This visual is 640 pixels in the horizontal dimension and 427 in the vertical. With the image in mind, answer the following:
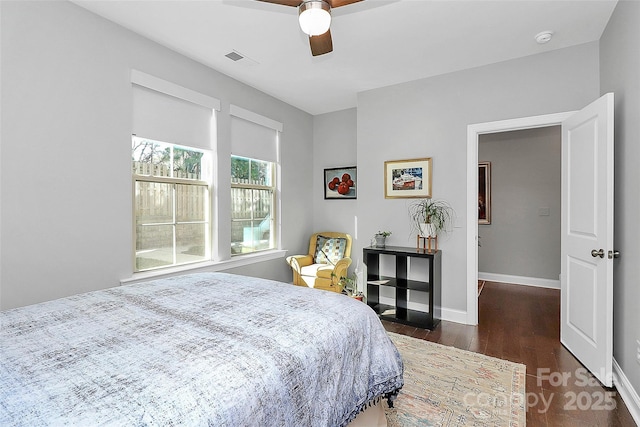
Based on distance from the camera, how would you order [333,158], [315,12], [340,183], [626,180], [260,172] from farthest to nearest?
[333,158]
[340,183]
[260,172]
[626,180]
[315,12]

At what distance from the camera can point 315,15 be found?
1.67m

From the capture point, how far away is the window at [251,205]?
12.8ft

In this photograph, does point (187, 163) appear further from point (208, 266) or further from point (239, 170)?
point (208, 266)

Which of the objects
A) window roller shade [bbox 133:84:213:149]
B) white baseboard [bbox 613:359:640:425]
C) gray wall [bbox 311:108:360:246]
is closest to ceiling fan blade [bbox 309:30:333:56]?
window roller shade [bbox 133:84:213:149]

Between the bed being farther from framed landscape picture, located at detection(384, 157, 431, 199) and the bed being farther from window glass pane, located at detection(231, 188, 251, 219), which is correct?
framed landscape picture, located at detection(384, 157, 431, 199)

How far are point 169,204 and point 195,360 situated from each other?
246cm

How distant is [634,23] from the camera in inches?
78.0

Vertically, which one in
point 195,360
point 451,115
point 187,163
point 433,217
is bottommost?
point 195,360

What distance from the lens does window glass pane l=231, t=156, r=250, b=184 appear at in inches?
152

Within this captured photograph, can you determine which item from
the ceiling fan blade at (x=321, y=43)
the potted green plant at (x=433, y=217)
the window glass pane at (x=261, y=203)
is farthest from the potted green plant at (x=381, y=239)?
the ceiling fan blade at (x=321, y=43)

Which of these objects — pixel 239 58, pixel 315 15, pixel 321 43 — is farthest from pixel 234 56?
pixel 315 15

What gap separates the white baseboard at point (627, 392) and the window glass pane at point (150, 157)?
12.8 ft

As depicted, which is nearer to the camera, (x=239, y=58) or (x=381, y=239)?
(x=239, y=58)

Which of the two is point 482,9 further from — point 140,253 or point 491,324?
point 140,253
